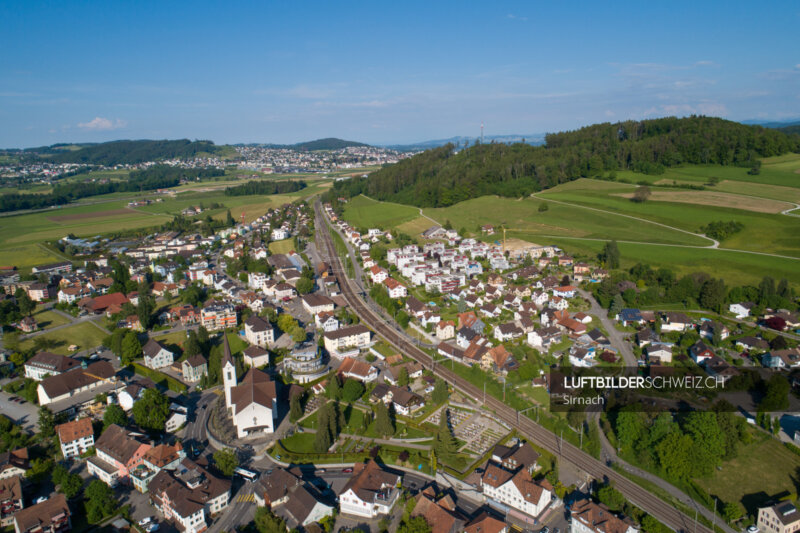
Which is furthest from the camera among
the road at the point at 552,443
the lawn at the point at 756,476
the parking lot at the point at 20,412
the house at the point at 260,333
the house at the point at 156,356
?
the house at the point at 260,333

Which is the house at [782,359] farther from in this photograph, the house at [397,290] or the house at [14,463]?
the house at [14,463]

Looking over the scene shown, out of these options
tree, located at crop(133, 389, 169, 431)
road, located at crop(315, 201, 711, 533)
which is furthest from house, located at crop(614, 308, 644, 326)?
tree, located at crop(133, 389, 169, 431)

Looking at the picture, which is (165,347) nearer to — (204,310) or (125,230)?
(204,310)

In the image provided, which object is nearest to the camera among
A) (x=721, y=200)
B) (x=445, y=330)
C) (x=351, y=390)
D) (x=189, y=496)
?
(x=189, y=496)

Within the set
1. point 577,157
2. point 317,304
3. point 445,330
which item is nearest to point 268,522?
point 445,330

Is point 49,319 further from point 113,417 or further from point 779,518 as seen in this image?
point 779,518

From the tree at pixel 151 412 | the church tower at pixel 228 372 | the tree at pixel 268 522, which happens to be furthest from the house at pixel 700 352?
the tree at pixel 151 412

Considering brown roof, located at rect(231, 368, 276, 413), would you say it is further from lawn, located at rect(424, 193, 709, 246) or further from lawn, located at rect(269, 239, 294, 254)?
lawn, located at rect(424, 193, 709, 246)

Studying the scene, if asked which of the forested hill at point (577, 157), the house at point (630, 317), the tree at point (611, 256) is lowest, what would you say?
the house at point (630, 317)

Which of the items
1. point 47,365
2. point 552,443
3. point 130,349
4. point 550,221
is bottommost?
point 552,443
